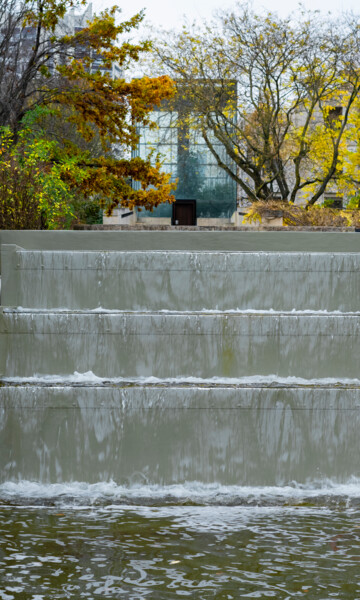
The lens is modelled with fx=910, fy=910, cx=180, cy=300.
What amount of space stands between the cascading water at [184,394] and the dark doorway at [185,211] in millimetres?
30834

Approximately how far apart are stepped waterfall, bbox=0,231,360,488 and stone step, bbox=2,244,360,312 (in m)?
0.01

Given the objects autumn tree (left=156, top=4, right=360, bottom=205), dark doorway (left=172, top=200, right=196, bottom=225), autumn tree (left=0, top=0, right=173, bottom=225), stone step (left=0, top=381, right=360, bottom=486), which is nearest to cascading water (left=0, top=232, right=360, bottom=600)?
stone step (left=0, top=381, right=360, bottom=486)

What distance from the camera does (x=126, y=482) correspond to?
8.48 m

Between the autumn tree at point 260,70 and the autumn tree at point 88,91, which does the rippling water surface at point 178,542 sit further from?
the autumn tree at point 260,70

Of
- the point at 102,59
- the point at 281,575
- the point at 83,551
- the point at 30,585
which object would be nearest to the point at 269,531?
the point at 281,575

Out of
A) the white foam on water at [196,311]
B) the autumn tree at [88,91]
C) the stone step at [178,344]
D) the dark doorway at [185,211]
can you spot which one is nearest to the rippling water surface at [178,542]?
the stone step at [178,344]

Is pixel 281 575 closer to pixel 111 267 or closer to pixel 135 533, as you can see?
pixel 135 533

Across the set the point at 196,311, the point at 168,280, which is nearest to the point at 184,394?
the point at 196,311

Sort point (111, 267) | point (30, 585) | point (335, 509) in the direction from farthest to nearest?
point (111, 267)
point (335, 509)
point (30, 585)

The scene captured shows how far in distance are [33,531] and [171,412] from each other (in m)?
2.06

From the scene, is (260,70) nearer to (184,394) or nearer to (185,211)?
(185,211)

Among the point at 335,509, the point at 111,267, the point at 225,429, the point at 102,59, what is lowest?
the point at 335,509

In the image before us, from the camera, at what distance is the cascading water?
26.0 ft

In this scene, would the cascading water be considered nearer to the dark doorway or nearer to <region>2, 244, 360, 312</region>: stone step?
<region>2, 244, 360, 312</region>: stone step
